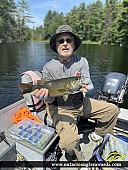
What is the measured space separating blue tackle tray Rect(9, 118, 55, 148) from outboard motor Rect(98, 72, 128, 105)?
61.3 inches

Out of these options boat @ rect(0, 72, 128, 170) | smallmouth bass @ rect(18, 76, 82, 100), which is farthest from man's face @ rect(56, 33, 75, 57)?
boat @ rect(0, 72, 128, 170)

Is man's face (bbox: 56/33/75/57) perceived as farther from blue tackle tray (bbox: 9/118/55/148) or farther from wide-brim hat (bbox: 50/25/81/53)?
blue tackle tray (bbox: 9/118/55/148)

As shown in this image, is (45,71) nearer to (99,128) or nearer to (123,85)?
(99,128)

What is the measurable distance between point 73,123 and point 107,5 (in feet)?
171

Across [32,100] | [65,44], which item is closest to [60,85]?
[65,44]

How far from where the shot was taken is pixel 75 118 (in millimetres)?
2312

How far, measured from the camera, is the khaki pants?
6.86 feet

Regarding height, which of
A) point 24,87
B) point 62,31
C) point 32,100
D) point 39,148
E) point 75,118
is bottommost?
point 39,148

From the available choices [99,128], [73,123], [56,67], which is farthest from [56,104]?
[99,128]

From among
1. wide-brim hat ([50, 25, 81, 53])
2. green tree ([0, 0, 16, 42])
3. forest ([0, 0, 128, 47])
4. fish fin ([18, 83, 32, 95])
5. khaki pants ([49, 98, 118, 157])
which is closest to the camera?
fish fin ([18, 83, 32, 95])

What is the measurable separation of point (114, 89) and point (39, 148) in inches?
79.1

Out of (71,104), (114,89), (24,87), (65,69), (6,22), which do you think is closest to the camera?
(24,87)

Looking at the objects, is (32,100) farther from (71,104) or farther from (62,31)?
(62,31)

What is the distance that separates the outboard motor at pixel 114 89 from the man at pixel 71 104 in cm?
88
